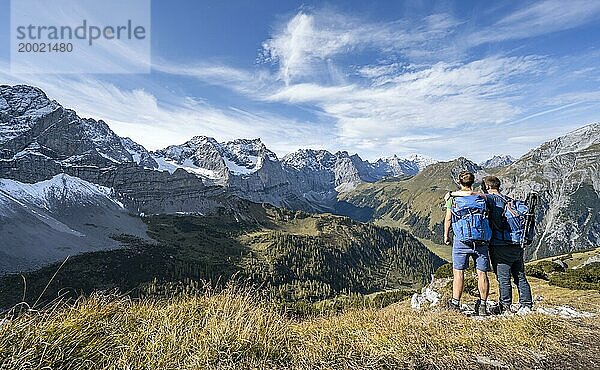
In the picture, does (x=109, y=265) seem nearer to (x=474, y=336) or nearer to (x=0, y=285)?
(x=0, y=285)

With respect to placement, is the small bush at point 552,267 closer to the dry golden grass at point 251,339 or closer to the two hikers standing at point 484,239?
the two hikers standing at point 484,239

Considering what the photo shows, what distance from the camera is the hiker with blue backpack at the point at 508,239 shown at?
9.53 m

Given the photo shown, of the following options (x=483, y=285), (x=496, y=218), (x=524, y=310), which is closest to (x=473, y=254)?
(x=483, y=285)

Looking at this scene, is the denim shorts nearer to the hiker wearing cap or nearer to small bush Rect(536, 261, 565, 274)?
the hiker wearing cap

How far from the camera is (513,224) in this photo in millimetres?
9586

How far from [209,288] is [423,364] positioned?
165 inches

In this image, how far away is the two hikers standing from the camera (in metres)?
9.12

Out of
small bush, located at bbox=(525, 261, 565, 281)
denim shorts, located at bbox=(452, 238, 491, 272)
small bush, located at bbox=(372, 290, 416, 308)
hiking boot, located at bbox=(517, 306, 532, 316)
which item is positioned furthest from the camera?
small bush, located at bbox=(525, 261, 565, 281)

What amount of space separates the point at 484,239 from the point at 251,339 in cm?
625

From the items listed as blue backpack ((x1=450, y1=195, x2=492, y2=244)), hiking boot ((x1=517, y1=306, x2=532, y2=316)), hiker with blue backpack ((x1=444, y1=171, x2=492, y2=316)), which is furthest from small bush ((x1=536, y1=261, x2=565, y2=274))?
blue backpack ((x1=450, y1=195, x2=492, y2=244))

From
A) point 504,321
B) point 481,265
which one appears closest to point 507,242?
point 481,265

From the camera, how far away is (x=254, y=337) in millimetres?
5594

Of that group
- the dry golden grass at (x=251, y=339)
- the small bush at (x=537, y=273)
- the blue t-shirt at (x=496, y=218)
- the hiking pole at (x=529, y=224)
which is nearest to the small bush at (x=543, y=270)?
the small bush at (x=537, y=273)

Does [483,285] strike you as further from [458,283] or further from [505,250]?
[505,250]
